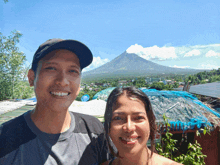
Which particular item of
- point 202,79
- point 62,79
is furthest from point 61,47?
point 202,79

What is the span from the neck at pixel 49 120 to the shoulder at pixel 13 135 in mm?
111

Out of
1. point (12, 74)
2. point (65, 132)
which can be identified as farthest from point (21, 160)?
point (12, 74)

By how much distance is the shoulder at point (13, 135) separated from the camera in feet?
4.66

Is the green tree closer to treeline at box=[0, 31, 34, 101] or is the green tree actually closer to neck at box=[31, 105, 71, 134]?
treeline at box=[0, 31, 34, 101]

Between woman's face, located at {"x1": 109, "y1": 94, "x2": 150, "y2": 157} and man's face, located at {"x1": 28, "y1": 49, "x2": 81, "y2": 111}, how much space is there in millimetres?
530

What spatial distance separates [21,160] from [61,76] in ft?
2.69

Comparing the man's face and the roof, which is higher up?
the man's face

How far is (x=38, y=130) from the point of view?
1.56m

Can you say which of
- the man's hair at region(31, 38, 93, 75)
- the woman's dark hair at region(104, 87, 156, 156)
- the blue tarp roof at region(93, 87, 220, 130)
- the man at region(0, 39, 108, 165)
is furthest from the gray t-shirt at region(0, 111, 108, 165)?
the blue tarp roof at region(93, 87, 220, 130)

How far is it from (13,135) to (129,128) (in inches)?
42.6

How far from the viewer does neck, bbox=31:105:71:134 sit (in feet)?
5.33

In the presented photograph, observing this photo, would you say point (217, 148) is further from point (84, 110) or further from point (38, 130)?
point (38, 130)

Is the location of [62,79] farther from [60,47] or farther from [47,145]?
[47,145]

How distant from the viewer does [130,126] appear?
4.91 feet
